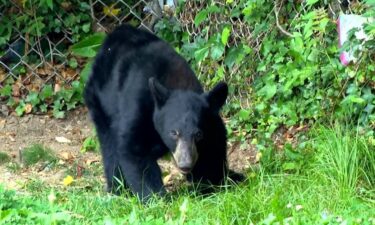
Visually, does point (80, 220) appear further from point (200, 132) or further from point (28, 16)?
point (28, 16)

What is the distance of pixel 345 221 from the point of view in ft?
16.4

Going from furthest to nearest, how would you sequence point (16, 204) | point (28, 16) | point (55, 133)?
1. point (28, 16)
2. point (55, 133)
3. point (16, 204)

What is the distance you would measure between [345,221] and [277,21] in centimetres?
301

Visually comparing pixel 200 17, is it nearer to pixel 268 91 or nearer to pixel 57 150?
pixel 268 91

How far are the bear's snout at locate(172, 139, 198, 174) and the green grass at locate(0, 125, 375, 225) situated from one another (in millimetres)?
188

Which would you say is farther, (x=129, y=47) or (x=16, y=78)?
(x=16, y=78)

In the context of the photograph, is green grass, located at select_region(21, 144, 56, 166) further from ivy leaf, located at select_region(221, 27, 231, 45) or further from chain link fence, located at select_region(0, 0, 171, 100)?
ivy leaf, located at select_region(221, 27, 231, 45)

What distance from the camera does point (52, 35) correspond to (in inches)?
355

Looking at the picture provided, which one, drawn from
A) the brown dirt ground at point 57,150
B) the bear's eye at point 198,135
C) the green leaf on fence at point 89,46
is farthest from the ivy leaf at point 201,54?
the bear's eye at point 198,135

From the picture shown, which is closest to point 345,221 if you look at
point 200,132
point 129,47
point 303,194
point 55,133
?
point 303,194

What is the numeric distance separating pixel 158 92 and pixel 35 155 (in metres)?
1.70

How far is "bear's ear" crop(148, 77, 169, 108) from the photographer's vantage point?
6113mm

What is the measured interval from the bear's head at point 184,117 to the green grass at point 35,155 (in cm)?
151

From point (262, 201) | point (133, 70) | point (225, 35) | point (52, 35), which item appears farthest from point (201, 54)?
point (262, 201)
